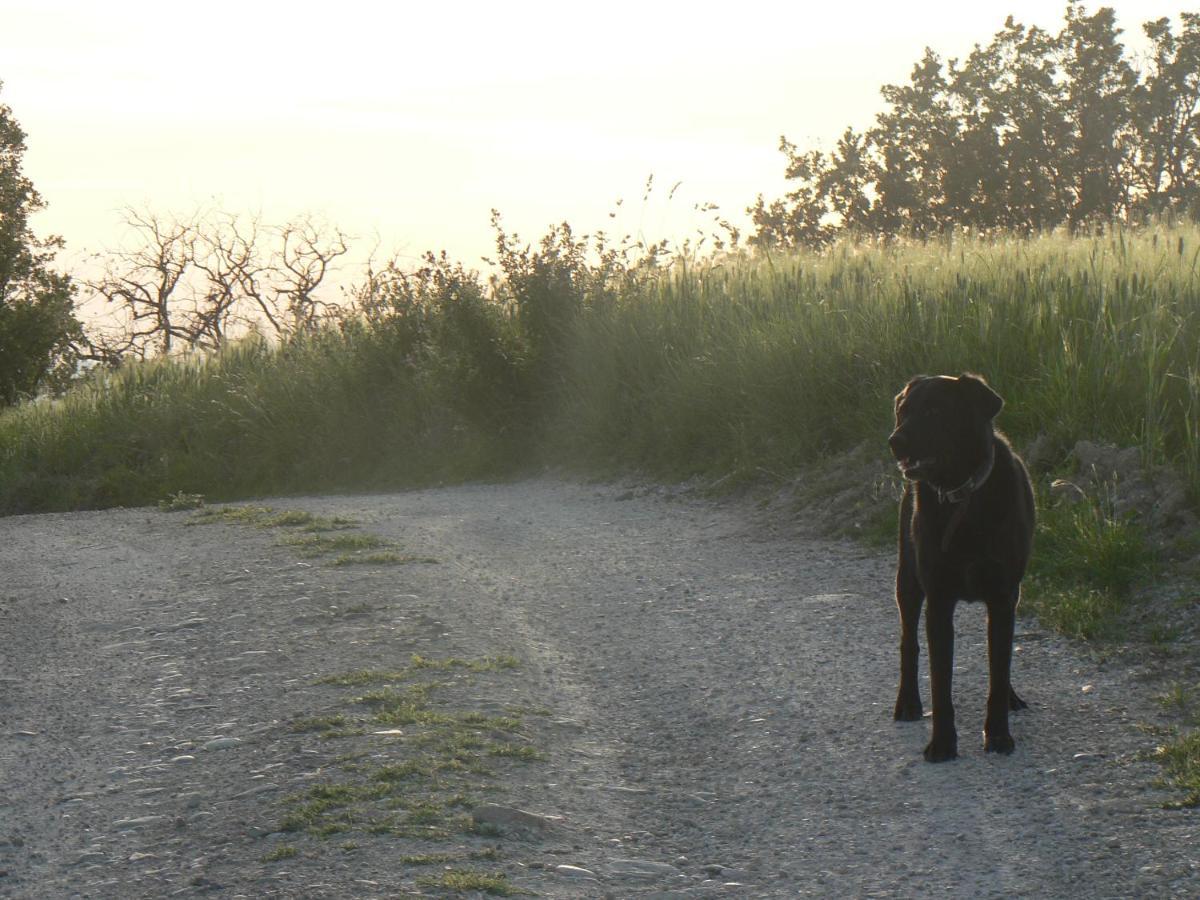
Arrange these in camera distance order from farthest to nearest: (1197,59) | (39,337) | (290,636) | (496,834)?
(1197,59), (39,337), (290,636), (496,834)

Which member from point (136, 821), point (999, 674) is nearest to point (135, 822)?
point (136, 821)

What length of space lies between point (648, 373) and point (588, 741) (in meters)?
9.66

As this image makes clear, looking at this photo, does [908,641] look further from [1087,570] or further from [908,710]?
[1087,570]

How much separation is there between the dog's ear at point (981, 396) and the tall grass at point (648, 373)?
12.4 feet

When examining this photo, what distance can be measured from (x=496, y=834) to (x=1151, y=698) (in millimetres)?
2896

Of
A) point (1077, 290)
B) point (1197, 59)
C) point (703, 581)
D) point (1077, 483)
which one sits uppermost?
point (1197, 59)

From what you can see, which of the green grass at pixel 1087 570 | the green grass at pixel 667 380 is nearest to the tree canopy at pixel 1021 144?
the green grass at pixel 667 380

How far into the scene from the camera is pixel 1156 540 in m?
7.32

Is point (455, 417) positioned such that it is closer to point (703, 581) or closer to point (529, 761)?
point (703, 581)

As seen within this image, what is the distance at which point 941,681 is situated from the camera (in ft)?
15.0

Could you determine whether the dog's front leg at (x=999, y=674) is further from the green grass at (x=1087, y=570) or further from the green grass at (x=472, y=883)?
the green grass at (x=472, y=883)

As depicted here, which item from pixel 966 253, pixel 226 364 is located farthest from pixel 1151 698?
pixel 226 364

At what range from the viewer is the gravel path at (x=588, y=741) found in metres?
3.74

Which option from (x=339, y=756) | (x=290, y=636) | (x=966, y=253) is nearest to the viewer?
(x=339, y=756)
